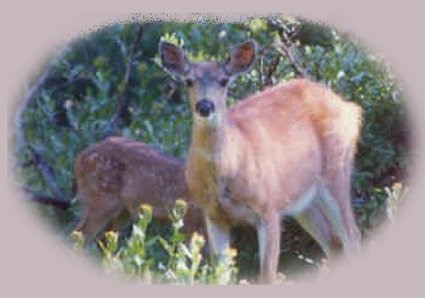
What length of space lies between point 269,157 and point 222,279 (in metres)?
1.89

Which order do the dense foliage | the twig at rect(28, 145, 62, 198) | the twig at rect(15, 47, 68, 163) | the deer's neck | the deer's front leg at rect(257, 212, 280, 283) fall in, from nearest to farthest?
the deer's neck < the deer's front leg at rect(257, 212, 280, 283) < the twig at rect(15, 47, 68, 163) < the dense foliage < the twig at rect(28, 145, 62, 198)

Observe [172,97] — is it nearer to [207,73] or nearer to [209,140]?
[209,140]

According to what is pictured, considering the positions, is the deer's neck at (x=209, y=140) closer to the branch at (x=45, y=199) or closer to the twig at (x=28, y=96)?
the twig at (x=28, y=96)

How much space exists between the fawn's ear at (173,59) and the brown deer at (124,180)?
1673mm

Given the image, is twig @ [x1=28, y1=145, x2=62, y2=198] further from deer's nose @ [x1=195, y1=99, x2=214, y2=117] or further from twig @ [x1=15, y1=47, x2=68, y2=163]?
deer's nose @ [x1=195, y1=99, x2=214, y2=117]

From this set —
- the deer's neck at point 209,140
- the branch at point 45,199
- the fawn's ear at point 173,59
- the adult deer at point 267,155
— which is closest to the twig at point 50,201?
the branch at point 45,199

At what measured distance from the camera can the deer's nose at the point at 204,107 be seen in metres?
18.0

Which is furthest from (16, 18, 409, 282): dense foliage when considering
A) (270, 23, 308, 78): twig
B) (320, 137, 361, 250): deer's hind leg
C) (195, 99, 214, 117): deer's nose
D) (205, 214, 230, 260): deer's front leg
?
(195, 99, 214, 117): deer's nose

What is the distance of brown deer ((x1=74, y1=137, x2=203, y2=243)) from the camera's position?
19.9 metres

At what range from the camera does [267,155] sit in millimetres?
18938

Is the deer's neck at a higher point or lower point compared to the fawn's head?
lower

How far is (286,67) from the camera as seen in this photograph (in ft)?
65.3

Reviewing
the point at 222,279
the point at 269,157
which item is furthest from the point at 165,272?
the point at 269,157

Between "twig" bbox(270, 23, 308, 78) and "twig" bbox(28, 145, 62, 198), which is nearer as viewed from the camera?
"twig" bbox(270, 23, 308, 78)
